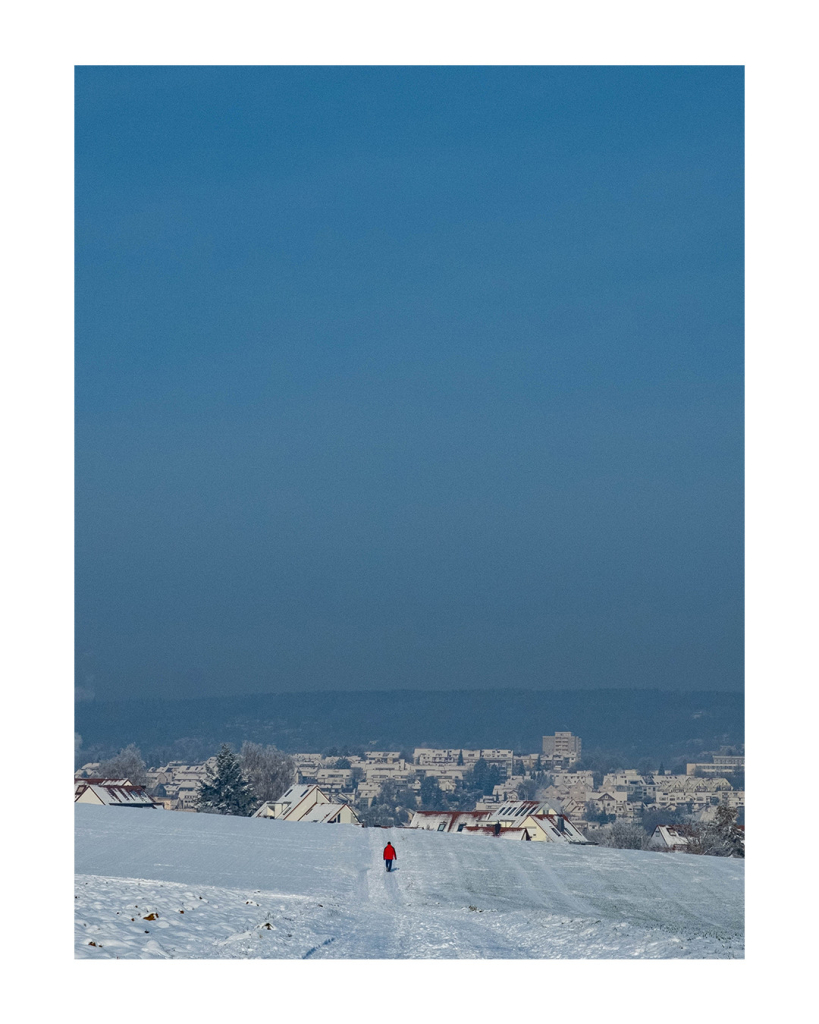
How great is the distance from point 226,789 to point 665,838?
23308 millimetres

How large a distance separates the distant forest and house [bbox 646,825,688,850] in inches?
3027

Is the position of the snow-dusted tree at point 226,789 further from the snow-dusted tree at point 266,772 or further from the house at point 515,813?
the house at point 515,813

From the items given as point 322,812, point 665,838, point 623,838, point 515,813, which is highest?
point 322,812

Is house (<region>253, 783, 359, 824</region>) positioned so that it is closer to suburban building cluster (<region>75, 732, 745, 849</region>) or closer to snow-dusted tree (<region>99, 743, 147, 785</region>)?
suburban building cluster (<region>75, 732, 745, 849</region>)

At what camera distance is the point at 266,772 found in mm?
73188

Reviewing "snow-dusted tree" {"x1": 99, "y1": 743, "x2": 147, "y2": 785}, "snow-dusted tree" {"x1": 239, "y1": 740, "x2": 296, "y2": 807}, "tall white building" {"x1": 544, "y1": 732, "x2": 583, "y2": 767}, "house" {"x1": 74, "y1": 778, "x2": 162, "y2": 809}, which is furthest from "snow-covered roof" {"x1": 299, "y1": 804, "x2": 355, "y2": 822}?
"tall white building" {"x1": 544, "y1": 732, "x2": 583, "y2": 767}

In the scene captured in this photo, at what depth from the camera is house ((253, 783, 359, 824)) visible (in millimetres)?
65062

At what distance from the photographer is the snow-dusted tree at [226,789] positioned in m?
61.3

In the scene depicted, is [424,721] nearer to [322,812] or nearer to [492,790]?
[492,790]

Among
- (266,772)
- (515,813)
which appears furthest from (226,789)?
(515,813)

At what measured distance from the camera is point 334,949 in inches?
605

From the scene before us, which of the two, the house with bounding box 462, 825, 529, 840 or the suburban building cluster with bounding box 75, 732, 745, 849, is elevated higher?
the house with bounding box 462, 825, 529, 840
